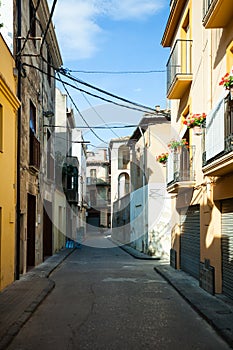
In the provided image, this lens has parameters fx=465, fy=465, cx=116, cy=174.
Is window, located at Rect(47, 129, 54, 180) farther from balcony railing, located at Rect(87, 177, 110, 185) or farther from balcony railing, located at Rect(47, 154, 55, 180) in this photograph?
balcony railing, located at Rect(87, 177, 110, 185)

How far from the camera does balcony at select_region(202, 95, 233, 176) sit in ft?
25.8

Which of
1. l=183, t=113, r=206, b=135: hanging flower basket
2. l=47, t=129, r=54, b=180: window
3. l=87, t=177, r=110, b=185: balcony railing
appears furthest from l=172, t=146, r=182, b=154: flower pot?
l=87, t=177, r=110, b=185: balcony railing

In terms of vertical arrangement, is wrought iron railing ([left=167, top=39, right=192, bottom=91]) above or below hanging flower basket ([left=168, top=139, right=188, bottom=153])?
above

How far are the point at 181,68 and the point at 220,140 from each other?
5.87m

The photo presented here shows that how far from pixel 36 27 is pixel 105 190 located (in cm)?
4862

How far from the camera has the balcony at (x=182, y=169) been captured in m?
12.6

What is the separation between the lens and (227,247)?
31.2 feet

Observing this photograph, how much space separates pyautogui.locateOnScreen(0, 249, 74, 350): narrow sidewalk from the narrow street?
0.43 feet

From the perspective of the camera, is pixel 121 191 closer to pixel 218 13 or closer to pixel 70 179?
pixel 70 179

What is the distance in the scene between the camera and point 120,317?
8.04 m

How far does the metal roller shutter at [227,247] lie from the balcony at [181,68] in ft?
14.4

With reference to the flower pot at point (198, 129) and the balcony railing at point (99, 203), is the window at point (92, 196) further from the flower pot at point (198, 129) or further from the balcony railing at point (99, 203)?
the flower pot at point (198, 129)

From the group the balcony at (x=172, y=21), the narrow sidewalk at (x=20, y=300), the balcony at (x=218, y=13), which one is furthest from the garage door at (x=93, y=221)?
the balcony at (x=218, y=13)

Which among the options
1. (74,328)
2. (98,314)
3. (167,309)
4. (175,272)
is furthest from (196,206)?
(74,328)
